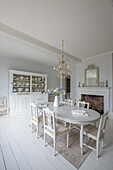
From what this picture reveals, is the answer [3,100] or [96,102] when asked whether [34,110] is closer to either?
[3,100]

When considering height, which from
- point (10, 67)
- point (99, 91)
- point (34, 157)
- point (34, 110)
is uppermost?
point (10, 67)

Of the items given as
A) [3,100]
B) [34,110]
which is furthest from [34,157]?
[3,100]

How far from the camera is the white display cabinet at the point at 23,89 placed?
3654mm

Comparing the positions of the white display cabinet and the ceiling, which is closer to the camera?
the ceiling

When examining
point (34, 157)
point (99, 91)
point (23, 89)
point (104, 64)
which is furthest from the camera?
point (23, 89)

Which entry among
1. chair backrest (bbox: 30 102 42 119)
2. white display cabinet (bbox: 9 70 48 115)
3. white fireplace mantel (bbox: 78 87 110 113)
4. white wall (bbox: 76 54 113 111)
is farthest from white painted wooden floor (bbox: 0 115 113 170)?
white wall (bbox: 76 54 113 111)

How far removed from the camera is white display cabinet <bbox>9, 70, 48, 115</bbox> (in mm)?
3654

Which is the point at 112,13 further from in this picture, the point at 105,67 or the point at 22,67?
the point at 22,67

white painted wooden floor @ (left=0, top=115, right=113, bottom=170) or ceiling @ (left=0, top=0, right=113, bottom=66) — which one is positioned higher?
ceiling @ (left=0, top=0, right=113, bottom=66)

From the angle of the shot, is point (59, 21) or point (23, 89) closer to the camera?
point (59, 21)

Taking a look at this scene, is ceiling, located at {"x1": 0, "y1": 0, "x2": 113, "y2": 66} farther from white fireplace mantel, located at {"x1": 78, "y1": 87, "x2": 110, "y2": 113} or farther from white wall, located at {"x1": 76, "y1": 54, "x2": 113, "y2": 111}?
white fireplace mantel, located at {"x1": 78, "y1": 87, "x2": 110, "y2": 113}

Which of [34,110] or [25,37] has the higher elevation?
[25,37]

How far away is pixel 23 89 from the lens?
445 centimetres

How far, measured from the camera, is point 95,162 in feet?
4.84
